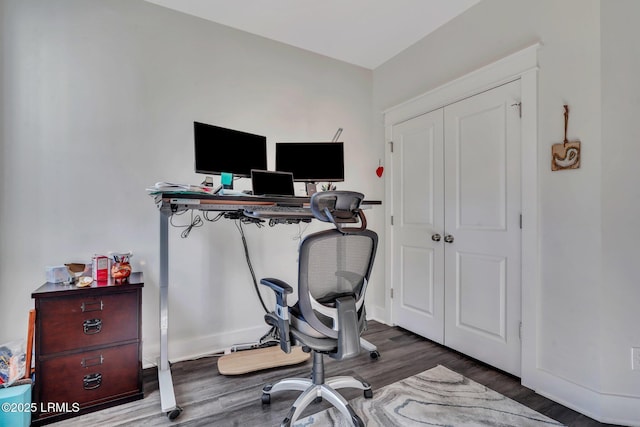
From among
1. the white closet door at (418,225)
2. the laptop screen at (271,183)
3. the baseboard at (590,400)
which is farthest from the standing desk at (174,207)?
the baseboard at (590,400)

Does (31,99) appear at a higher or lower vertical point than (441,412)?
higher

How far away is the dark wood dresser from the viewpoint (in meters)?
1.58

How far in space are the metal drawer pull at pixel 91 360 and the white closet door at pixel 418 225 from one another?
2.37 m

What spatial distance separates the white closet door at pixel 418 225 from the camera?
2559 mm

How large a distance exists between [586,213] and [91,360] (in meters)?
2.88

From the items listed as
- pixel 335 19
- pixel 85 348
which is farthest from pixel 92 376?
pixel 335 19

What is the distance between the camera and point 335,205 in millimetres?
1387

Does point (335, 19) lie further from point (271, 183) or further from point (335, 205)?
point (335, 205)

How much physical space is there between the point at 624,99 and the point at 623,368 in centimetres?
140

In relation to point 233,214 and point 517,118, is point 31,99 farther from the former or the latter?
point 517,118

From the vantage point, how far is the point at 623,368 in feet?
5.11

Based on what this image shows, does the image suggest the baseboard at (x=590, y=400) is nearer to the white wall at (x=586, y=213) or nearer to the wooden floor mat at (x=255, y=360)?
the white wall at (x=586, y=213)

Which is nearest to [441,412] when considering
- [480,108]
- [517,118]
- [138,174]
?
[517,118]

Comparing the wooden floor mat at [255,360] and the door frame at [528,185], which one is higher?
the door frame at [528,185]
